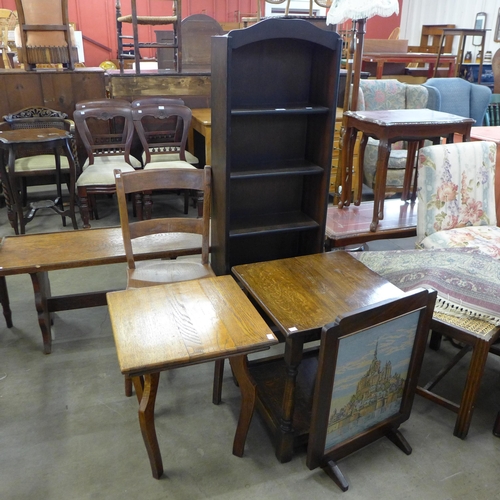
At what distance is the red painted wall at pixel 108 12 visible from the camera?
8.75 meters

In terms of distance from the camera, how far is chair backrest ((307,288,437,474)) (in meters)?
1.43

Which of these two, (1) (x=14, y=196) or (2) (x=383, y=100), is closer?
(1) (x=14, y=196)

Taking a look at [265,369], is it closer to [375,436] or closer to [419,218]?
[375,436]

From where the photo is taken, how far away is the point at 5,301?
2.44m

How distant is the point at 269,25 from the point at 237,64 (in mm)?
263

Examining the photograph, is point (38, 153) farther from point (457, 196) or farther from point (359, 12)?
point (457, 196)

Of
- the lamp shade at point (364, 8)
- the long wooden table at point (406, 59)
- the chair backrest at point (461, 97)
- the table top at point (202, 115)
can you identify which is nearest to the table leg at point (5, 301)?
the table top at point (202, 115)

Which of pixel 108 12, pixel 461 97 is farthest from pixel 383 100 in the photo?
pixel 108 12

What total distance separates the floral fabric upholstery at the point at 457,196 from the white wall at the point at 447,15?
247 inches

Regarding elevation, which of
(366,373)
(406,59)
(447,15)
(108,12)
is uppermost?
(447,15)

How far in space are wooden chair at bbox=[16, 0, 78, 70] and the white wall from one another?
651cm

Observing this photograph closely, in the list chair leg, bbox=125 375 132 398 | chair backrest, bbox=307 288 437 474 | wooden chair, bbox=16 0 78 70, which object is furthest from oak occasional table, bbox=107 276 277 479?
wooden chair, bbox=16 0 78 70

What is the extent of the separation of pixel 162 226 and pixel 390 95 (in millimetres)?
2823

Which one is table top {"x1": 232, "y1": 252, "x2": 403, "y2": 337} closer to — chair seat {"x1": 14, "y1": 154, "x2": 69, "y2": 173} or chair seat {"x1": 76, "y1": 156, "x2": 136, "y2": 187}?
chair seat {"x1": 76, "y1": 156, "x2": 136, "y2": 187}
